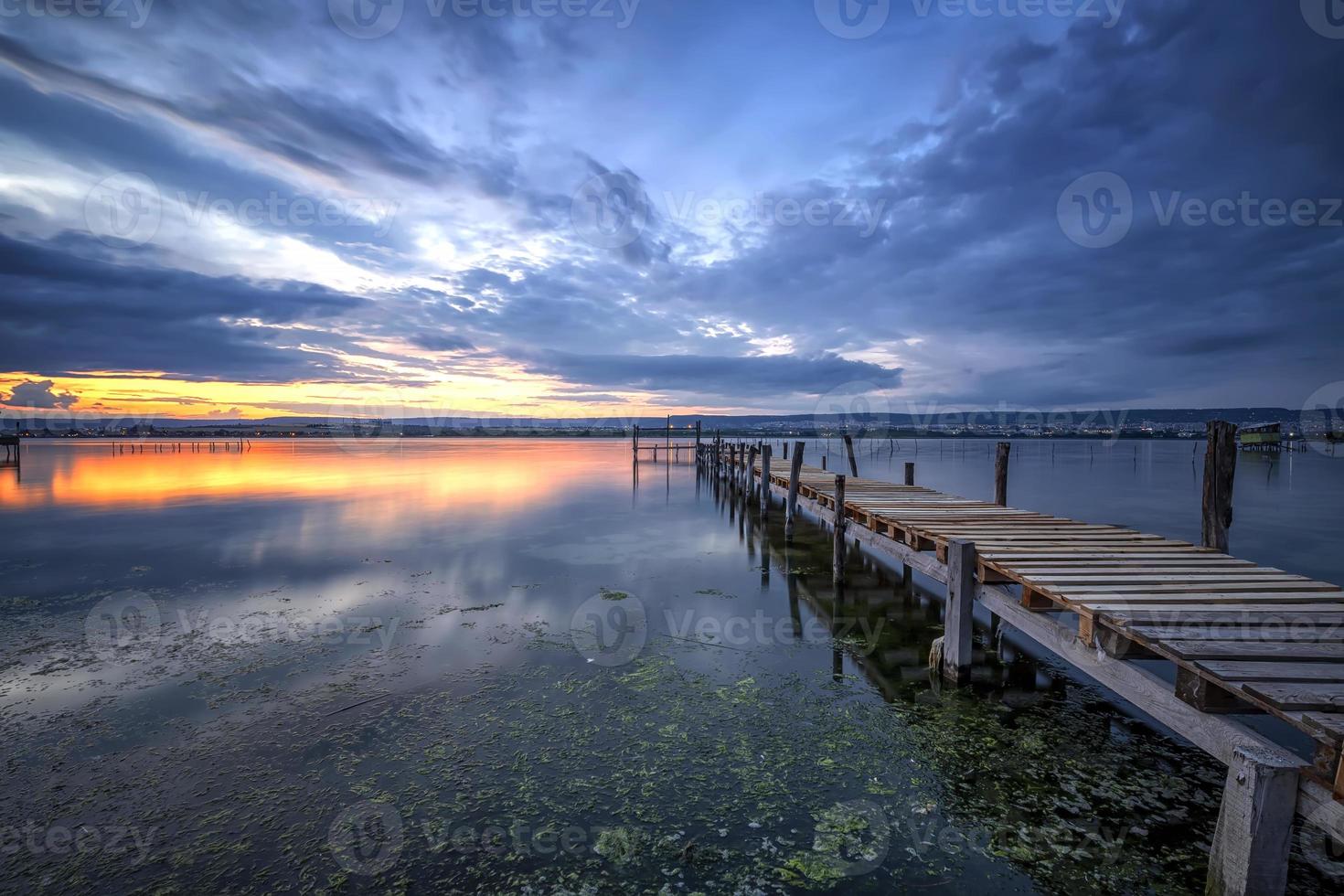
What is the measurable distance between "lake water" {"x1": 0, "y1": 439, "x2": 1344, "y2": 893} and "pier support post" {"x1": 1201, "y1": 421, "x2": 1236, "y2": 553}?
3743 millimetres

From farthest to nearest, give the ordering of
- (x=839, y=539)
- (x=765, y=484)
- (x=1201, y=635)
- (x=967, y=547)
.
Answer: (x=765, y=484), (x=839, y=539), (x=967, y=547), (x=1201, y=635)

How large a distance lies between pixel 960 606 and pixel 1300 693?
3.83 metres

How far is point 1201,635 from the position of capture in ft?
16.3

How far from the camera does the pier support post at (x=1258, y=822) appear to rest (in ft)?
11.3

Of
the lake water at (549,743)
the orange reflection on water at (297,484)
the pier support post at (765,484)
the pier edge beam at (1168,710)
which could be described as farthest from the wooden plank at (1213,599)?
the orange reflection on water at (297,484)

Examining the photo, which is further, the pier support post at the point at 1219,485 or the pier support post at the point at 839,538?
the pier support post at the point at 839,538

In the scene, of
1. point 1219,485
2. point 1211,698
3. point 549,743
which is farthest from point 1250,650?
point 1219,485

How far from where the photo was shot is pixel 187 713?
6.68 meters

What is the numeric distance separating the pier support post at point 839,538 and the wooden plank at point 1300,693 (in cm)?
842

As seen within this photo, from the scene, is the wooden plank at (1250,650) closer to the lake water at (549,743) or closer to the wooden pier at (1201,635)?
the wooden pier at (1201,635)

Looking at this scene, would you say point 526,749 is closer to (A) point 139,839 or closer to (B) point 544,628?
(A) point 139,839

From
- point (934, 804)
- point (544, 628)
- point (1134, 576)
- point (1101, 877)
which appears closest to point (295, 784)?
point (544, 628)

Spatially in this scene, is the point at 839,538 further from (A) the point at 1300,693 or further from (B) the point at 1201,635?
(A) the point at 1300,693

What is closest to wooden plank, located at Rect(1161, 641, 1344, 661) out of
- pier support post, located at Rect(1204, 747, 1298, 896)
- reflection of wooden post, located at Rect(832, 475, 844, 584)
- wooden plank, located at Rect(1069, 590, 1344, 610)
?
wooden plank, located at Rect(1069, 590, 1344, 610)
